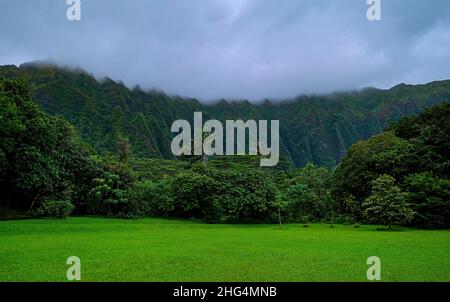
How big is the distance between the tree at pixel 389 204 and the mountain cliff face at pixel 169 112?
2564 inches

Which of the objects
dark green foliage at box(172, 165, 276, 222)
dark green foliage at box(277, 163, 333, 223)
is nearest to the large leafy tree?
dark green foliage at box(172, 165, 276, 222)

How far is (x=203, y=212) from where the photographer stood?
49.6 m

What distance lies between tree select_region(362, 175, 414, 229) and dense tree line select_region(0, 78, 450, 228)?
91 mm

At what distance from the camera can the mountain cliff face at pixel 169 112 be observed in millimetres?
119688

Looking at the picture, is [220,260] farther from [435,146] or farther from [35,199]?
[435,146]

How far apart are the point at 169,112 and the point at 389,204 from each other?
132637mm

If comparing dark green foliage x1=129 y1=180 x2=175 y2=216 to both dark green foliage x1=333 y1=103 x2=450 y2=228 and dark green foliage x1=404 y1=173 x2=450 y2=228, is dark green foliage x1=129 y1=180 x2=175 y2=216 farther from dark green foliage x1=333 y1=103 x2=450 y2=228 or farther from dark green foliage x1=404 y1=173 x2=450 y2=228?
dark green foliage x1=404 y1=173 x2=450 y2=228

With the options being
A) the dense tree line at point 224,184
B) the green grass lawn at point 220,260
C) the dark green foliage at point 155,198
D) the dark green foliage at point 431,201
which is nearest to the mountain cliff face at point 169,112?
the dark green foliage at point 155,198

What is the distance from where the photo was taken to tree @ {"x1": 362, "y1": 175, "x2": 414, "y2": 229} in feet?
126

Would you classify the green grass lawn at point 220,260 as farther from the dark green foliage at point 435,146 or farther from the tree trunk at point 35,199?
the dark green foliage at point 435,146

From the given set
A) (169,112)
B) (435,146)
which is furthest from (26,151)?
(169,112)

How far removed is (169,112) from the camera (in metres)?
165

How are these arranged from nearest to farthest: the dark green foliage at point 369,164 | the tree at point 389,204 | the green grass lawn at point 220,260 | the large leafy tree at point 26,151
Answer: the green grass lawn at point 220,260, the large leafy tree at point 26,151, the tree at point 389,204, the dark green foliage at point 369,164
